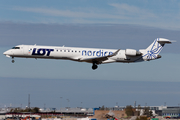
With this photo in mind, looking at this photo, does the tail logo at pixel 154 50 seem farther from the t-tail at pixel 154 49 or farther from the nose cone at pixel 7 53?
the nose cone at pixel 7 53

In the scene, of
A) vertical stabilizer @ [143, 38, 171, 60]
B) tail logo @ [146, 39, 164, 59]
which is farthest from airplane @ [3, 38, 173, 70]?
tail logo @ [146, 39, 164, 59]

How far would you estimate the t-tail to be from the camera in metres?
Result: 53.8

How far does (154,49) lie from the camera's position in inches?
2149

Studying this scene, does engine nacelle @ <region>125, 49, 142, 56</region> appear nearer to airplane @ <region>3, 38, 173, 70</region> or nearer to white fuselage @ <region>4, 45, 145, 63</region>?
airplane @ <region>3, 38, 173, 70</region>

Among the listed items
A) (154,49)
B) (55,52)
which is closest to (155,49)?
(154,49)

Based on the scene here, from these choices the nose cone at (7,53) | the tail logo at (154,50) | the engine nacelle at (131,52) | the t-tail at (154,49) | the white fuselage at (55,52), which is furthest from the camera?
the tail logo at (154,50)

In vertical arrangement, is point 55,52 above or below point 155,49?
below

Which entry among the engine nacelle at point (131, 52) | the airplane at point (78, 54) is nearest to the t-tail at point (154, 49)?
the airplane at point (78, 54)

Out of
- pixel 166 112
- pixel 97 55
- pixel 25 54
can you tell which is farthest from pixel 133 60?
pixel 166 112

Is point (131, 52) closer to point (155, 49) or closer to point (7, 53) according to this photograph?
point (155, 49)

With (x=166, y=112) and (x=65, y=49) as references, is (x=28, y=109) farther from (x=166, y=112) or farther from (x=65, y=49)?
(x=166, y=112)

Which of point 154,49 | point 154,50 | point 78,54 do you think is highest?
point 154,49

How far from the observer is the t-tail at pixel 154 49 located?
53.8 m

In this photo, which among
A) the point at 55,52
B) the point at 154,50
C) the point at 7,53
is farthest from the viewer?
the point at 154,50
